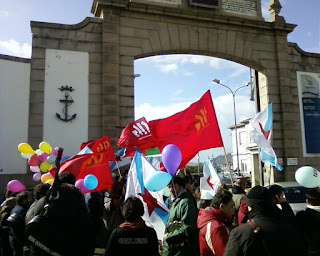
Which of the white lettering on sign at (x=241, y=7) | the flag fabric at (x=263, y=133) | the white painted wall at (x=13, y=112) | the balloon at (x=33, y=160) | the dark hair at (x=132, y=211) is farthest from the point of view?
the white lettering on sign at (x=241, y=7)

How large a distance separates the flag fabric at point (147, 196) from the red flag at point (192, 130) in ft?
3.11

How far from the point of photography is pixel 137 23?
39.6 feet

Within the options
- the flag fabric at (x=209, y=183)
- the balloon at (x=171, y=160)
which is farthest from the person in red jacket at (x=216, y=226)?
the flag fabric at (x=209, y=183)

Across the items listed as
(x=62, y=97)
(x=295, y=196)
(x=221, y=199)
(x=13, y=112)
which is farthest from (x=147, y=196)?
(x=13, y=112)

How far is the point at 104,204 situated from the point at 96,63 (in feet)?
23.8

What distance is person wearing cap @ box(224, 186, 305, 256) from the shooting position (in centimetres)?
243

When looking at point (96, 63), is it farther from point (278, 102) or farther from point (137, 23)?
point (278, 102)

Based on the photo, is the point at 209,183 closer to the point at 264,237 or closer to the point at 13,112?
the point at 264,237

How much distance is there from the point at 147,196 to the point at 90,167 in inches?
74.8

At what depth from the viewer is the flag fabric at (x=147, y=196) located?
4543mm

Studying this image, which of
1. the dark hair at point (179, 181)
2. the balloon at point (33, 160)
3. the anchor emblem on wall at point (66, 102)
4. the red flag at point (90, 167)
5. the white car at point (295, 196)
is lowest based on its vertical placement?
the white car at point (295, 196)

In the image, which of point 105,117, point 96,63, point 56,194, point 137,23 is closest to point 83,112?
point 105,117

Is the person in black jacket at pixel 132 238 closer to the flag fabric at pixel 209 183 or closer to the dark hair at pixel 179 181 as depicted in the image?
the dark hair at pixel 179 181

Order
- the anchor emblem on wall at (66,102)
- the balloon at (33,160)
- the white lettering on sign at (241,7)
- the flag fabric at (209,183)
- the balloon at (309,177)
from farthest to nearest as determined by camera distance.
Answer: the white lettering on sign at (241,7) → the anchor emblem on wall at (66,102) → the balloon at (33,160) → the flag fabric at (209,183) → the balloon at (309,177)
